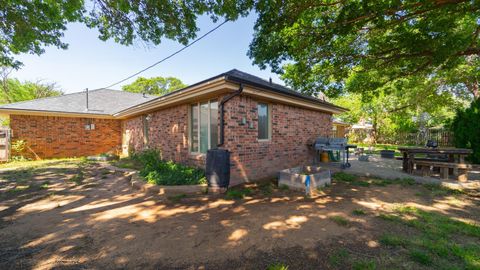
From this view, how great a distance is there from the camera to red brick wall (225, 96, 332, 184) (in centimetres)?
579

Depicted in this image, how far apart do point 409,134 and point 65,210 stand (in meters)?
27.2

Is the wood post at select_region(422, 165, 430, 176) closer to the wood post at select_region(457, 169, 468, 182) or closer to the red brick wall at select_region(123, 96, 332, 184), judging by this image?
the wood post at select_region(457, 169, 468, 182)

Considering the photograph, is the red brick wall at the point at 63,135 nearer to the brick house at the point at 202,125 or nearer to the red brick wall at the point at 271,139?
the brick house at the point at 202,125

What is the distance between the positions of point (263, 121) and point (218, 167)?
8.27 feet

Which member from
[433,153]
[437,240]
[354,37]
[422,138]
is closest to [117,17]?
[354,37]

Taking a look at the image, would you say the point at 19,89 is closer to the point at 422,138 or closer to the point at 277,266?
the point at 277,266

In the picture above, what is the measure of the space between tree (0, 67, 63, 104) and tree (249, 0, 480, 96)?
38.7 metres

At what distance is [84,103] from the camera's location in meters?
13.6

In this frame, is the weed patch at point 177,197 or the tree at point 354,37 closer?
the tree at point 354,37

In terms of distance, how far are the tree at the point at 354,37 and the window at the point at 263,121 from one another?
4.21ft

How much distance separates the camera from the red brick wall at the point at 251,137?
19.2 feet

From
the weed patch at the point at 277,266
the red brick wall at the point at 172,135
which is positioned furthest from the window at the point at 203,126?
the weed patch at the point at 277,266

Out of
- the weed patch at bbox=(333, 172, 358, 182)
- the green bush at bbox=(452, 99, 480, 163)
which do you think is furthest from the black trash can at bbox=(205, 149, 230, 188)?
the green bush at bbox=(452, 99, 480, 163)

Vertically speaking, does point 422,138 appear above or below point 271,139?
below
